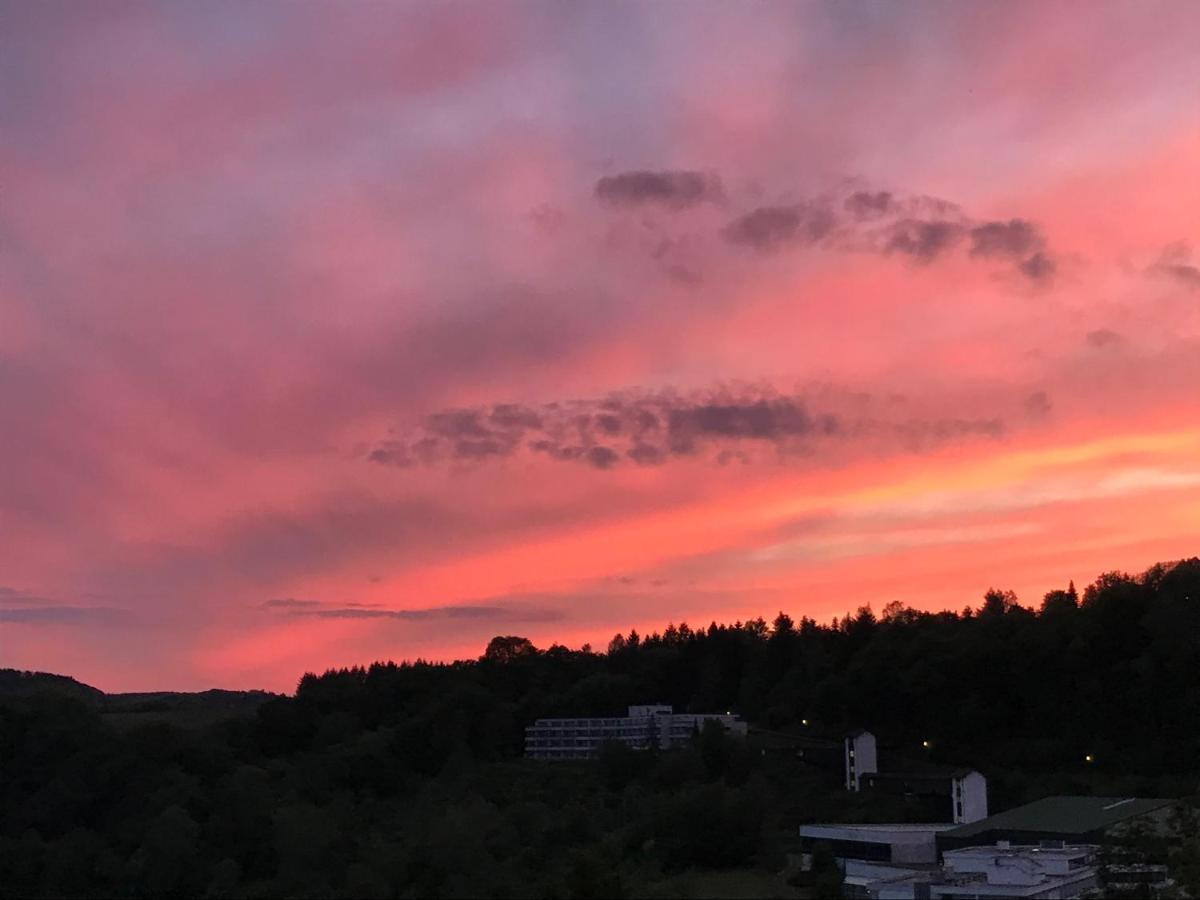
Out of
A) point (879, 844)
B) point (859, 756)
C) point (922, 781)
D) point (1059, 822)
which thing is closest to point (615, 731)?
point (859, 756)

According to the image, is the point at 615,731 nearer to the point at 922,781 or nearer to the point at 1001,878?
the point at 922,781

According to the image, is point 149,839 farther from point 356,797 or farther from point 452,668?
point 452,668

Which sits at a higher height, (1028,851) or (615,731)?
(615,731)

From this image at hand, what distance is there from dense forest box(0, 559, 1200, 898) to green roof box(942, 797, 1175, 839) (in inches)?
266

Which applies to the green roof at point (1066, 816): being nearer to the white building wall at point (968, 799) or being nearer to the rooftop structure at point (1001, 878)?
the rooftop structure at point (1001, 878)

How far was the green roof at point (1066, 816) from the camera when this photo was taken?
44469mm

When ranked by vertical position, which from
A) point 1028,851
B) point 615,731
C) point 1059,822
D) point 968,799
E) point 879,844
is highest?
point 615,731

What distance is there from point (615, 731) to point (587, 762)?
20.2 feet

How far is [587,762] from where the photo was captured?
66000 mm

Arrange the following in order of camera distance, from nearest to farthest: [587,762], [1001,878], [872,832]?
[1001,878], [872,832], [587,762]

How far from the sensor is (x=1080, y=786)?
58469 mm

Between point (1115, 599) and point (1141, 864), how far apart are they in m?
38.1

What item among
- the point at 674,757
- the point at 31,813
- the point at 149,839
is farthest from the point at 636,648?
the point at 149,839

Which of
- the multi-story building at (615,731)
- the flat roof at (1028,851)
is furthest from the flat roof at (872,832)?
the multi-story building at (615,731)
